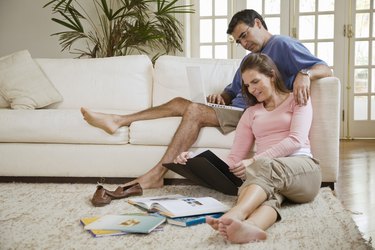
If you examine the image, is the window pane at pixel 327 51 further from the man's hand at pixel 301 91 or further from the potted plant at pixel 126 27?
the man's hand at pixel 301 91

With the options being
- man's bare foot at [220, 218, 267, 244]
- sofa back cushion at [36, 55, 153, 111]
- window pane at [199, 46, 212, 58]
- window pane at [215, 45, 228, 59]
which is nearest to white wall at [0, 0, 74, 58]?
window pane at [199, 46, 212, 58]

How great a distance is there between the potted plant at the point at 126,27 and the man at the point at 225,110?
1.73 metres

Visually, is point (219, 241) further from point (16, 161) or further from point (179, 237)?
point (16, 161)

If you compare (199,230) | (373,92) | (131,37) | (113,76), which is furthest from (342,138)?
(199,230)

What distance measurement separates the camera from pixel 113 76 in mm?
3451

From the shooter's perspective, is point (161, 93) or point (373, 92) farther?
point (373, 92)

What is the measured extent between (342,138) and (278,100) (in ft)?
10.5

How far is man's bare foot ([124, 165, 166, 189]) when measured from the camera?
2.55m

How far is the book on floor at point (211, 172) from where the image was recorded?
216 centimetres

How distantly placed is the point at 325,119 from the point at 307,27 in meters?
2.94

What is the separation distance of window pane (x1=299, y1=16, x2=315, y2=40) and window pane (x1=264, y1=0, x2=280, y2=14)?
0.28 metres

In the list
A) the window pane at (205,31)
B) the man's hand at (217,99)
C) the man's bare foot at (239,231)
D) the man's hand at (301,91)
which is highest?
the window pane at (205,31)

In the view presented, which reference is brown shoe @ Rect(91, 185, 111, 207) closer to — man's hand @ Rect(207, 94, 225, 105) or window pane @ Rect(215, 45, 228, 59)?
man's hand @ Rect(207, 94, 225, 105)

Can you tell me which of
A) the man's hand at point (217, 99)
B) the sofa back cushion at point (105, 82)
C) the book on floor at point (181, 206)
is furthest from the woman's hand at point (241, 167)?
the sofa back cushion at point (105, 82)
